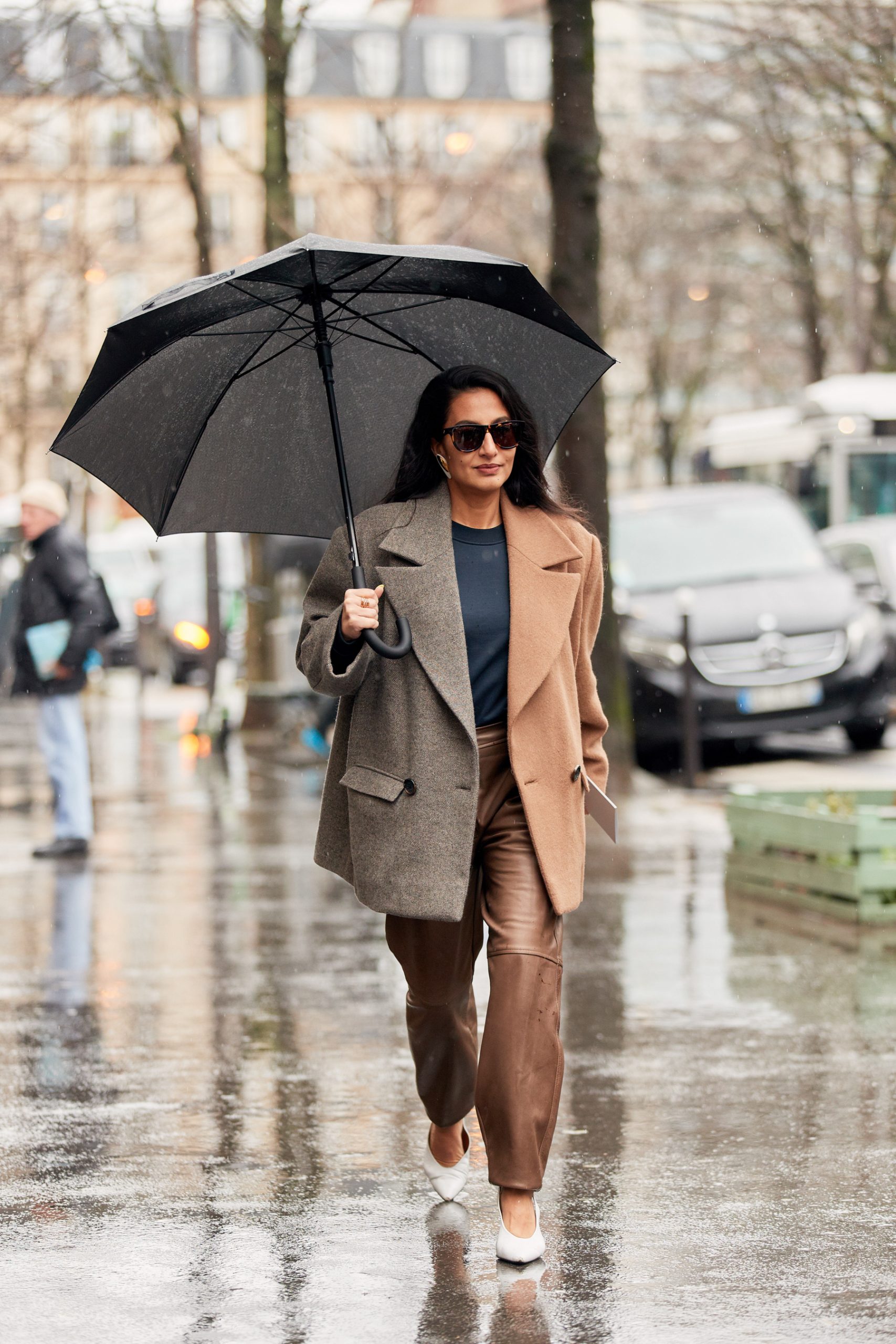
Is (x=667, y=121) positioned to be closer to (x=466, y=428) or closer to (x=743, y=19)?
(x=743, y=19)

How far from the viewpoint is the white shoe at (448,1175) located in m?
4.95

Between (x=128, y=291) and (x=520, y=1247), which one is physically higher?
(x=128, y=291)

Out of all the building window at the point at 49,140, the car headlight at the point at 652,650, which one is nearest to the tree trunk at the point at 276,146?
the building window at the point at 49,140

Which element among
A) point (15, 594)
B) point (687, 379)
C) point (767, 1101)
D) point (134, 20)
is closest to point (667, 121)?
point (687, 379)

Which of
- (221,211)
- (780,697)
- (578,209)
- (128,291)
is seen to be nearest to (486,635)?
(578,209)

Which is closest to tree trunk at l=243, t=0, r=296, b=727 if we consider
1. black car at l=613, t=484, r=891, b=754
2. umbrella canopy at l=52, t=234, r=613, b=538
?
black car at l=613, t=484, r=891, b=754

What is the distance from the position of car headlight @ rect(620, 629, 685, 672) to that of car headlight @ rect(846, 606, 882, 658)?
138 cm

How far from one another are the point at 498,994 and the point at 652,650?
11020 mm

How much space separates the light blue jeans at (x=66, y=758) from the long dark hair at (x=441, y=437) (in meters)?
6.71

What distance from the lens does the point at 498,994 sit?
4.54 meters

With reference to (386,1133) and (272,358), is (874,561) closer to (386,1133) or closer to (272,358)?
(386,1133)

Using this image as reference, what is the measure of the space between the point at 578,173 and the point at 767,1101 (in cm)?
841

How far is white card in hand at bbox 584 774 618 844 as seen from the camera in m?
4.88

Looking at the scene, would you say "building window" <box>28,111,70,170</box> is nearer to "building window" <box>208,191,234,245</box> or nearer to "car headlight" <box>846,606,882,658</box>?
"car headlight" <box>846,606,882,658</box>
